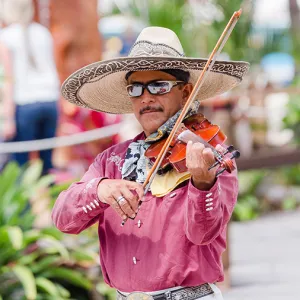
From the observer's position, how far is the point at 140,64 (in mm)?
3322

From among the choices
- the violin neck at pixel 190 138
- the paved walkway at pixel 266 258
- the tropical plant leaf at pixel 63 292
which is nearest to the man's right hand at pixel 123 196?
the violin neck at pixel 190 138

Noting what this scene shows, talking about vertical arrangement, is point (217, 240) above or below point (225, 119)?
below

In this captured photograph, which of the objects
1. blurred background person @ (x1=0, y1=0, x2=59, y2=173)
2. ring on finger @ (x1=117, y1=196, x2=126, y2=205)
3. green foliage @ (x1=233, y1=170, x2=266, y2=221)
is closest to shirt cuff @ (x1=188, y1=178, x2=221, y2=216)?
ring on finger @ (x1=117, y1=196, x2=126, y2=205)

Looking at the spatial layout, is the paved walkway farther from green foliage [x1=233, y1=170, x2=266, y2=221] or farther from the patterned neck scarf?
the patterned neck scarf

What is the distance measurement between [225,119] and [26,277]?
20.4 feet

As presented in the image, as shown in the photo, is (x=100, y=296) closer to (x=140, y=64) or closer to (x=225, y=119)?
(x=140, y=64)

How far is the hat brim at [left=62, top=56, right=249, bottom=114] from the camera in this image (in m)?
3.32

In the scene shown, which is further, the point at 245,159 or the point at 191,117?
the point at 245,159

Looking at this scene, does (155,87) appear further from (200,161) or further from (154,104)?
(200,161)

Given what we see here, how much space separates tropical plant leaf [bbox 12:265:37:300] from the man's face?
7.59ft

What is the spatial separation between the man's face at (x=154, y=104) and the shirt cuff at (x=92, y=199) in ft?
0.96

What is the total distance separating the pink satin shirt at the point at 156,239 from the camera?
3262 millimetres

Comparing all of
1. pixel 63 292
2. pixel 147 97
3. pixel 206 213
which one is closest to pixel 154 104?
pixel 147 97

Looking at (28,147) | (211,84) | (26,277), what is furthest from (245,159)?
(211,84)
